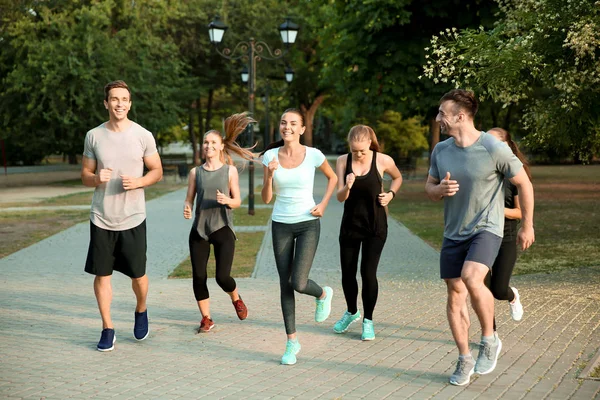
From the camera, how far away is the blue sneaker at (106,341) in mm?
7211

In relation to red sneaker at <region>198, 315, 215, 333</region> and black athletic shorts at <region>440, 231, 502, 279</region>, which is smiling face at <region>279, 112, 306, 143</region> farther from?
red sneaker at <region>198, 315, 215, 333</region>

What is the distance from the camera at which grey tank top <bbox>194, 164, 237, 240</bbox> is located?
7.94 m

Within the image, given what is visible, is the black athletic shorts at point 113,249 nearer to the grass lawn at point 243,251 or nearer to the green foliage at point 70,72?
the grass lawn at point 243,251

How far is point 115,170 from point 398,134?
4499cm

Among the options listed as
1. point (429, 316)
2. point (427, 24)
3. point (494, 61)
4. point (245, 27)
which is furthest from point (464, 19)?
point (245, 27)

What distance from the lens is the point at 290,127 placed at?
6969 millimetres

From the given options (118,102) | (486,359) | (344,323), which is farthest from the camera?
(344,323)

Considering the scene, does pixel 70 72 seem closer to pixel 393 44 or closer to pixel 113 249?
pixel 393 44

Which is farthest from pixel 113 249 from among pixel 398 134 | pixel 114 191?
pixel 398 134

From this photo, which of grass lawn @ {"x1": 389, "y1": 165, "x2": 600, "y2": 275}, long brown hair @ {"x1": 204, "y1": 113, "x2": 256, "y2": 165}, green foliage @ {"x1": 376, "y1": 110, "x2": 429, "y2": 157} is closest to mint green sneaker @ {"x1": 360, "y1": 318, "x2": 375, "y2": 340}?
long brown hair @ {"x1": 204, "y1": 113, "x2": 256, "y2": 165}

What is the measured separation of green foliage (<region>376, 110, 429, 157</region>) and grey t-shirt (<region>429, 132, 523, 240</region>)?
44.7 meters

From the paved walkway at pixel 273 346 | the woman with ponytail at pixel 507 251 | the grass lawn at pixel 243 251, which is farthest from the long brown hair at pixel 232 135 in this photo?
the grass lawn at pixel 243 251

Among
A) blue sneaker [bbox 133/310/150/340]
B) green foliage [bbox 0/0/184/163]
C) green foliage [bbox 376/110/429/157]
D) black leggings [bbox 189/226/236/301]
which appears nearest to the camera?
blue sneaker [bbox 133/310/150/340]

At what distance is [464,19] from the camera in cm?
2542
